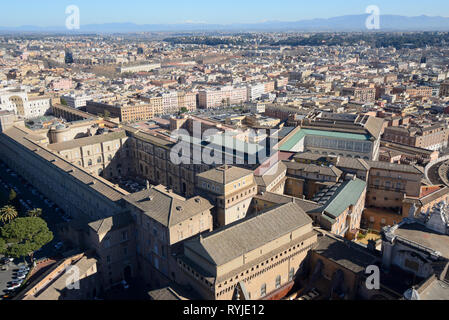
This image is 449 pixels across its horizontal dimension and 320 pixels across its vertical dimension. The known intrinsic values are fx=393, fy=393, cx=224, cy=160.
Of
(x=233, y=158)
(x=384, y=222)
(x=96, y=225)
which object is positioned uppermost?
(x=233, y=158)

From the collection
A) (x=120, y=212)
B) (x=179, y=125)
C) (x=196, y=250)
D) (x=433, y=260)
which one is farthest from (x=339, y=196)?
(x=179, y=125)

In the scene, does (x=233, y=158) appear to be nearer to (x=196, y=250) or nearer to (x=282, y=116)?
(x=196, y=250)

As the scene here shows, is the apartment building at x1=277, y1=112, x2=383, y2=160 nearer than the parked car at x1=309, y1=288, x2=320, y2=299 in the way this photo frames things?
No

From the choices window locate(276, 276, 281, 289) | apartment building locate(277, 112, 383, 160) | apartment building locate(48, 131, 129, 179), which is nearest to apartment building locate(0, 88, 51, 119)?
apartment building locate(48, 131, 129, 179)

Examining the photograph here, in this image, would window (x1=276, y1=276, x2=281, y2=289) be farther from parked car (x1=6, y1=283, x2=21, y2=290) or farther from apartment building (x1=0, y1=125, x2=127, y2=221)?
parked car (x1=6, y1=283, x2=21, y2=290)

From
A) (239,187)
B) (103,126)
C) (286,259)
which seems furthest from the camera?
(103,126)

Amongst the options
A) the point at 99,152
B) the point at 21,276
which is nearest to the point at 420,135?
the point at 99,152

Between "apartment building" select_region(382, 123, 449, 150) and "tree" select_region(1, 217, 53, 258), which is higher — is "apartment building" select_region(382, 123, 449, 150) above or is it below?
above
